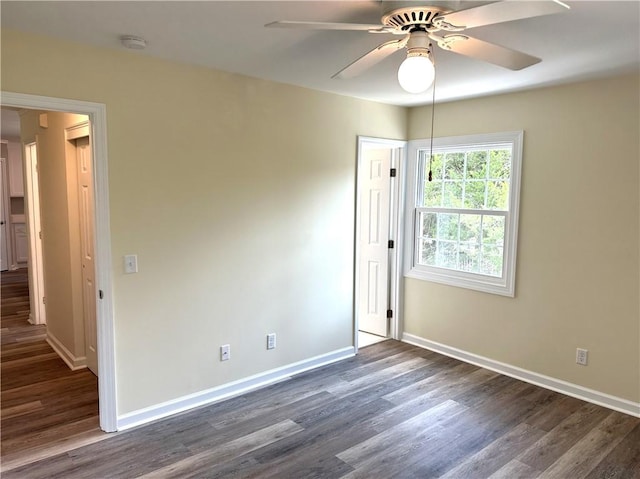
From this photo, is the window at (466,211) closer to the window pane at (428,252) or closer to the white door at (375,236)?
the window pane at (428,252)

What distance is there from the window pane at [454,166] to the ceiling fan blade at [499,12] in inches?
99.9

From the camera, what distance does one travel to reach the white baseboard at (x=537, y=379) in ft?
10.7

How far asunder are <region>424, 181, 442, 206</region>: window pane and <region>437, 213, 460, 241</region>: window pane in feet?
0.48

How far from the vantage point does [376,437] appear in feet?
9.52

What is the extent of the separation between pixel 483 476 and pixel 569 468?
21.3 inches

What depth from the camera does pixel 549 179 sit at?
3539 millimetres

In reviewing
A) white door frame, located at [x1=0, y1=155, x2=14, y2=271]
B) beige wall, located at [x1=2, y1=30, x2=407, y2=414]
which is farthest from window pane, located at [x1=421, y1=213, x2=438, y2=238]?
white door frame, located at [x1=0, y1=155, x2=14, y2=271]

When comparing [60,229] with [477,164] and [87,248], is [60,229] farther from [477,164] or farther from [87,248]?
[477,164]

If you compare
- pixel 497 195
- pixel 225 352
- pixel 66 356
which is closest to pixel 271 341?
pixel 225 352

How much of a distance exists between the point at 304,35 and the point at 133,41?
0.97 m

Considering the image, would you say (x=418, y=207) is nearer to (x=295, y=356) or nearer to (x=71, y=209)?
(x=295, y=356)

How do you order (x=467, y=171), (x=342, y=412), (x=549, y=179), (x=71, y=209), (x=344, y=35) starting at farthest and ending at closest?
(x=467, y=171) < (x=71, y=209) < (x=549, y=179) < (x=342, y=412) < (x=344, y=35)

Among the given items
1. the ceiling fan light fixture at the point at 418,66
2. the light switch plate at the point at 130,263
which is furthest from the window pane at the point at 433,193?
the light switch plate at the point at 130,263

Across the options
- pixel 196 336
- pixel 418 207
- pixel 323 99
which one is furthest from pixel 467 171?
pixel 196 336
